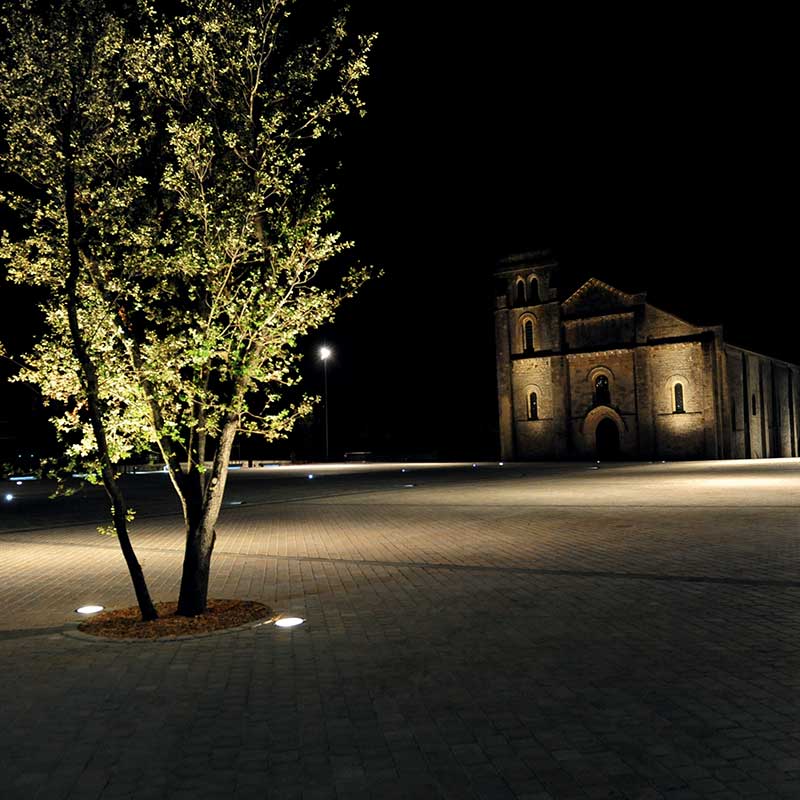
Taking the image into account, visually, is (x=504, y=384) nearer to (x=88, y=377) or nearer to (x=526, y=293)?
(x=526, y=293)

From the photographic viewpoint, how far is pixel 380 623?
8.19 m

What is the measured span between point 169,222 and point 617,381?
5236 centimetres

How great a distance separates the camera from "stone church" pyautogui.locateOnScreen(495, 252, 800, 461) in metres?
54.7

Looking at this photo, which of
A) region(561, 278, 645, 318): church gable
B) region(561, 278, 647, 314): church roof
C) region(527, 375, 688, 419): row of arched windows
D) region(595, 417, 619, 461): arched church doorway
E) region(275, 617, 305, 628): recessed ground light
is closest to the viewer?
region(275, 617, 305, 628): recessed ground light

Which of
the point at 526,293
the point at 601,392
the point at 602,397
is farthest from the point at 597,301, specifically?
the point at 602,397

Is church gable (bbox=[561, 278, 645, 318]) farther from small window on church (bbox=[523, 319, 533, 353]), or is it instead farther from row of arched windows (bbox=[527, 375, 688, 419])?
row of arched windows (bbox=[527, 375, 688, 419])

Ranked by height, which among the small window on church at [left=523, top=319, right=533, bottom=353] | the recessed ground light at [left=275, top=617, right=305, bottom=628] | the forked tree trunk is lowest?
the recessed ground light at [left=275, top=617, right=305, bottom=628]

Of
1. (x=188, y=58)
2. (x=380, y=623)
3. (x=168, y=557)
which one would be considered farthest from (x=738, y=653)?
(x=168, y=557)

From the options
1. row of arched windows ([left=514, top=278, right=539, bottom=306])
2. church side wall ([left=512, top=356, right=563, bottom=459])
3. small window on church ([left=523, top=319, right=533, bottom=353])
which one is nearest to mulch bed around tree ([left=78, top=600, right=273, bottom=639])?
church side wall ([left=512, top=356, right=563, bottom=459])

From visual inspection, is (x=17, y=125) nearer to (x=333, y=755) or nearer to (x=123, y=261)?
(x=123, y=261)

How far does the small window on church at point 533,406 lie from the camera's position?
61562mm

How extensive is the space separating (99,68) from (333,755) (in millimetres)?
7366

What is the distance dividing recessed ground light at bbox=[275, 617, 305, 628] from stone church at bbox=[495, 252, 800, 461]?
164ft

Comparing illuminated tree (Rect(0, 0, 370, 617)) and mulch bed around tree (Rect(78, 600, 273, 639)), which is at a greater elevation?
illuminated tree (Rect(0, 0, 370, 617))
